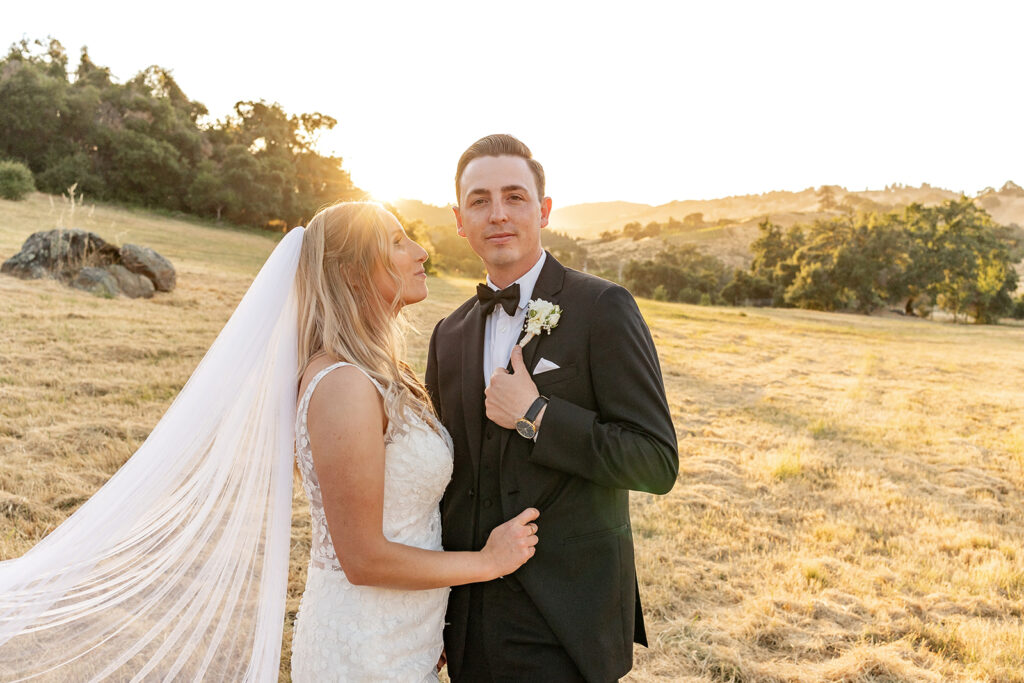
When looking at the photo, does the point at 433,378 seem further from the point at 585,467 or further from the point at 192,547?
the point at 192,547

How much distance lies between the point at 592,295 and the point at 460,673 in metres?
1.56

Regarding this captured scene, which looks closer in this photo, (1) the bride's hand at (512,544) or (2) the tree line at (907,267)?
(1) the bride's hand at (512,544)

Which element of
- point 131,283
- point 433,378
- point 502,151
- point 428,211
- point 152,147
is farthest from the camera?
point 428,211

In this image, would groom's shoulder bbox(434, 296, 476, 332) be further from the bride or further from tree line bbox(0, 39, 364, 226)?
tree line bbox(0, 39, 364, 226)

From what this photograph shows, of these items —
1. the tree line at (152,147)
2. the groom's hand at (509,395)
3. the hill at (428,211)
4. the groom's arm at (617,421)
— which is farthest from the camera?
the hill at (428,211)

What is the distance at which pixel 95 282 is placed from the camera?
14438 millimetres

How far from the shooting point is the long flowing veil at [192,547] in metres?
2.58

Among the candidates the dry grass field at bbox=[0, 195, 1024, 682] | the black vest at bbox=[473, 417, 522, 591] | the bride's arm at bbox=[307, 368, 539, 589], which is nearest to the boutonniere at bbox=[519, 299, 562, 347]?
the black vest at bbox=[473, 417, 522, 591]

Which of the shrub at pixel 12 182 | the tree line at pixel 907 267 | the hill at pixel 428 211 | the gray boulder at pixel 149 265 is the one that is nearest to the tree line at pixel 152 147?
the shrub at pixel 12 182

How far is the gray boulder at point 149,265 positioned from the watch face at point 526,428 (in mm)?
15905

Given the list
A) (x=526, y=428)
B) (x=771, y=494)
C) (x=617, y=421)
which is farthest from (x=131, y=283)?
(x=617, y=421)

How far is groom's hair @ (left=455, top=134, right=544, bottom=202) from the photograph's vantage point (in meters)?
2.75

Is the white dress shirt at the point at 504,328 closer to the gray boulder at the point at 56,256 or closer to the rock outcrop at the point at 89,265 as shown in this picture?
the rock outcrop at the point at 89,265

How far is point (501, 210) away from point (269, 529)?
1564 millimetres
